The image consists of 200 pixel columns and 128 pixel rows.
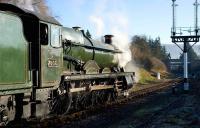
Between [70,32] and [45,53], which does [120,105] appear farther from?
[45,53]

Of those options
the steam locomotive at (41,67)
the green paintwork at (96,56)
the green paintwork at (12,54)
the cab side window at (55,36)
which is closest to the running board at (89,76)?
the steam locomotive at (41,67)

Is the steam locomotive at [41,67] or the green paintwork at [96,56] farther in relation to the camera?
the green paintwork at [96,56]

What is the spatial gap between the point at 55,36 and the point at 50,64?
105cm

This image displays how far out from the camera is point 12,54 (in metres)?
12.4

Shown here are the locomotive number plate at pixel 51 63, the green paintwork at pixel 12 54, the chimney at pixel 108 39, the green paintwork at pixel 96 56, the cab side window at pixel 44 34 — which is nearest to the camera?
the green paintwork at pixel 12 54

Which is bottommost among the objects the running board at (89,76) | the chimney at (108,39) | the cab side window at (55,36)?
the running board at (89,76)

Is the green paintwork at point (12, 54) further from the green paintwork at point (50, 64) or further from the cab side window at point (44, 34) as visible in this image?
the cab side window at point (44, 34)

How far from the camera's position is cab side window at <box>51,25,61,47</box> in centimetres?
1480

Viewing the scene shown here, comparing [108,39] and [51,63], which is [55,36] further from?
[108,39]

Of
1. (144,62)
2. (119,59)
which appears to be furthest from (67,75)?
(144,62)

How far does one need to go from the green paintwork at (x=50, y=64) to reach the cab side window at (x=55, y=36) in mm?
173

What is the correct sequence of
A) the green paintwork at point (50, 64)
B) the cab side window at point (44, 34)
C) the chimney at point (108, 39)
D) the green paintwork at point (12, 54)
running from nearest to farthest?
1. the green paintwork at point (12, 54)
2. the green paintwork at point (50, 64)
3. the cab side window at point (44, 34)
4. the chimney at point (108, 39)

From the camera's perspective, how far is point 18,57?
12.7 metres

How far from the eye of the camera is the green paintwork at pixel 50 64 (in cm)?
1420
